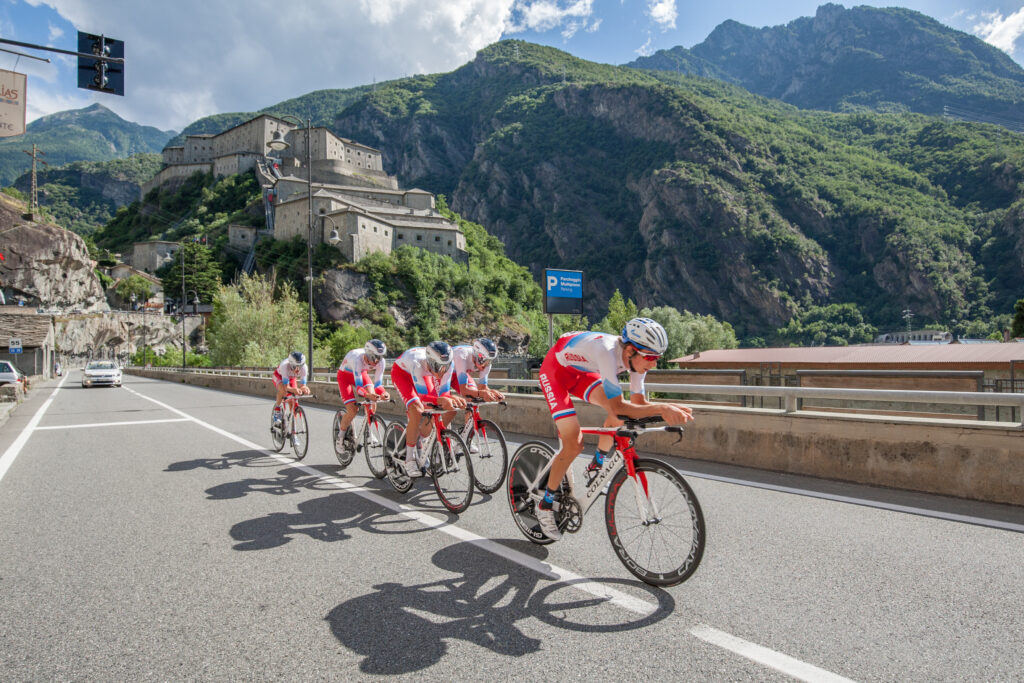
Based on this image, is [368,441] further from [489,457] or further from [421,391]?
[489,457]

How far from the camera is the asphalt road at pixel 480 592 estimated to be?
9.57 ft

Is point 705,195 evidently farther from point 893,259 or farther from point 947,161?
point 947,161

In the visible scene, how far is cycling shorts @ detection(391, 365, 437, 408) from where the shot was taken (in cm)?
635

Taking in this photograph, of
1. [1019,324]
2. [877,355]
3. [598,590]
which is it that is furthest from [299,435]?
[1019,324]

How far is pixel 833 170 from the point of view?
159m

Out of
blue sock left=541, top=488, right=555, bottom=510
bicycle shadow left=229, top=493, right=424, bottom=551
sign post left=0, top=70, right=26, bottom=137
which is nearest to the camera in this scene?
blue sock left=541, top=488, right=555, bottom=510

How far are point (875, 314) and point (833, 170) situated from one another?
145 feet

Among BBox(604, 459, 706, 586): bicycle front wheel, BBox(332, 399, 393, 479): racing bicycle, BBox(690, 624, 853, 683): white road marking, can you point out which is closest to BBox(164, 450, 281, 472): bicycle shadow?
BBox(332, 399, 393, 479): racing bicycle

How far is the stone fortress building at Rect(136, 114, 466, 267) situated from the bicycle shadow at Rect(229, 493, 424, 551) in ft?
243

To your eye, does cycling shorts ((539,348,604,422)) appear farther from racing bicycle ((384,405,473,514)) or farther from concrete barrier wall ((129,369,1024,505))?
concrete barrier wall ((129,369,1024,505))

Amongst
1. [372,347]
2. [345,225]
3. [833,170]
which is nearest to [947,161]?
[833,170]

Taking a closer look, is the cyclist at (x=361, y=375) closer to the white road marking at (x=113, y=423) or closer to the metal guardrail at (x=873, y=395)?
the metal guardrail at (x=873, y=395)

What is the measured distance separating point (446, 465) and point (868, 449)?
4.71 meters

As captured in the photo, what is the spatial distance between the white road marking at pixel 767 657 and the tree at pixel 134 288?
118873mm
